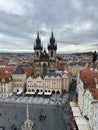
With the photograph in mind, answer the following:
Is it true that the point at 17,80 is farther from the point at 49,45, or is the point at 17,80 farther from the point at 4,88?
the point at 49,45

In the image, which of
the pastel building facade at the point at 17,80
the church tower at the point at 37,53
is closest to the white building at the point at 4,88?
the pastel building facade at the point at 17,80

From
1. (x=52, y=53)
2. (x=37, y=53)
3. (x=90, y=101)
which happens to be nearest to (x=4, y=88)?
→ (x=37, y=53)

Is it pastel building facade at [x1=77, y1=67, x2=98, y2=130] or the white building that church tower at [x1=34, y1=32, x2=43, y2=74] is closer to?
the white building

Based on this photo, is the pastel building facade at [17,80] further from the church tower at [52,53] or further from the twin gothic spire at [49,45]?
the twin gothic spire at [49,45]

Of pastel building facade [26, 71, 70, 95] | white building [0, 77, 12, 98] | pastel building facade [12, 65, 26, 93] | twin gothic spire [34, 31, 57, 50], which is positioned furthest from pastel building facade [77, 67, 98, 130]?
twin gothic spire [34, 31, 57, 50]

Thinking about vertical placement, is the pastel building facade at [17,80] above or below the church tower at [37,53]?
below

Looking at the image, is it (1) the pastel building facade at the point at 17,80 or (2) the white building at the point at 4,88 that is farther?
(1) the pastel building facade at the point at 17,80

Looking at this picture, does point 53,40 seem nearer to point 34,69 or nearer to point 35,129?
point 34,69

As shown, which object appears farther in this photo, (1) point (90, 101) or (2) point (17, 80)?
(2) point (17, 80)

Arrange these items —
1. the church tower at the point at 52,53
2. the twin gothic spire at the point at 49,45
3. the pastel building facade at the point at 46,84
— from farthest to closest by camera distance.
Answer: the twin gothic spire at the point at 49,45
the church tower at the point at 52,53
the pastel building facade at the point at 46,84

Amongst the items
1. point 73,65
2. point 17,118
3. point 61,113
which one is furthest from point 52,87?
point 73,65

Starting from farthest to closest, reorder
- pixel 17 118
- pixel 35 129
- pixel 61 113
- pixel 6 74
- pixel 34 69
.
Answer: pixel 34 69 < pixel 6 74 < pixel 61 113 < pixel 17 118 < pixel 35 129
